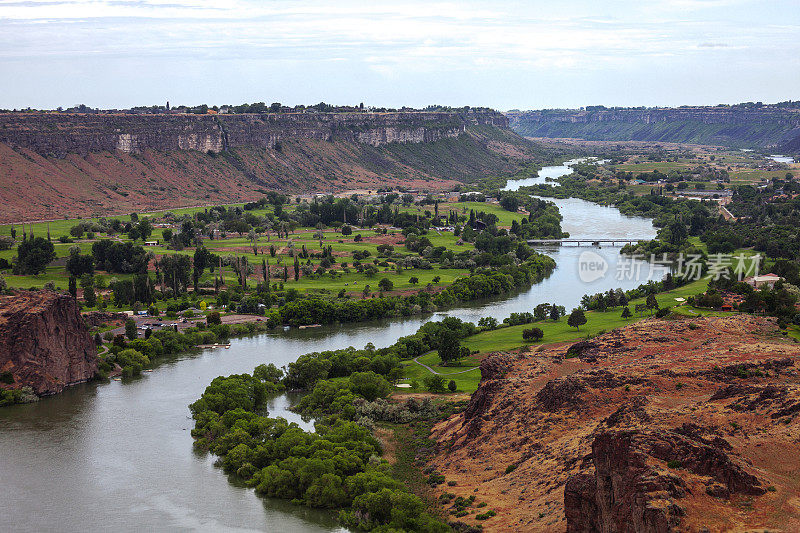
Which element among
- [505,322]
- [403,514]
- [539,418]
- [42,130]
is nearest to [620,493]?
[403,514]

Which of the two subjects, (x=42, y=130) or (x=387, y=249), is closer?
(x=387, y=249)

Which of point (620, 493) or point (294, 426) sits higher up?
point (620, 493)

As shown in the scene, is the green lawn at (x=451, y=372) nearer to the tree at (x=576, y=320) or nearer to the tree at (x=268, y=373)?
the tree at (x=268, y=373)

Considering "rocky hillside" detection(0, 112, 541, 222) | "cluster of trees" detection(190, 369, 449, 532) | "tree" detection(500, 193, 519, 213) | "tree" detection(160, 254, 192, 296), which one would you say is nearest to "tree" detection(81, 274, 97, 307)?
"tree" detection(160, 254, 192, 296)

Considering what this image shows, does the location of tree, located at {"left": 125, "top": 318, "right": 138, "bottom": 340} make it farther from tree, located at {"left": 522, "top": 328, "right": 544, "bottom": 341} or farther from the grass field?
tree, located at {"left": 522, "top": 328, "right": 544, "bottom": 341}

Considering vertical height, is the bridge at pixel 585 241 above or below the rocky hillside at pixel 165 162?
below

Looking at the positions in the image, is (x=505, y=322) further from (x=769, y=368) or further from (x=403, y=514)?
(x=403, y=514)

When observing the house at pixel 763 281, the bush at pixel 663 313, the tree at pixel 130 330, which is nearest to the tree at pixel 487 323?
the bush at pixel 663 313
